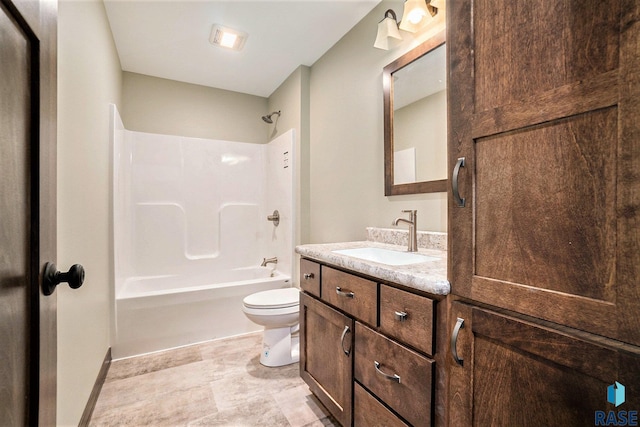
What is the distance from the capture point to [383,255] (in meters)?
1.65

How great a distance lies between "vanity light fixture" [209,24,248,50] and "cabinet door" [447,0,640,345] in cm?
185

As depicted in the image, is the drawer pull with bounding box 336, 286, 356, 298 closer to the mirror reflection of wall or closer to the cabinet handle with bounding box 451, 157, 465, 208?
the cabinet handle with bounding box 451, 157, 465, 208

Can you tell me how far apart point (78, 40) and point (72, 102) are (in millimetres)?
334

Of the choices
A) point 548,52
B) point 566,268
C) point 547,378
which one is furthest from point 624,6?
point 547,378

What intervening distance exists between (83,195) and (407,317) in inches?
64.0

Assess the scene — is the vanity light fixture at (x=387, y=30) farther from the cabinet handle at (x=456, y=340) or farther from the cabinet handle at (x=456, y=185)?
the cabinet handle at (x=456, y=340)

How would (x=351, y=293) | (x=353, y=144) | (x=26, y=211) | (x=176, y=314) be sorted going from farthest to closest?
(x=176, y=314)
(x=353, y=144)
(x=351, y=293)
(x=26, y=211)

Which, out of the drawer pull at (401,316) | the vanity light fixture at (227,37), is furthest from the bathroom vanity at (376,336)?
the vanity light fixture at (227,37)

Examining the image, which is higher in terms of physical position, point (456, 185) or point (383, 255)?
point (456, 185)

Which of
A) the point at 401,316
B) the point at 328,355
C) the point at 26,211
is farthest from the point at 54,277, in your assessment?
the point at 328,355

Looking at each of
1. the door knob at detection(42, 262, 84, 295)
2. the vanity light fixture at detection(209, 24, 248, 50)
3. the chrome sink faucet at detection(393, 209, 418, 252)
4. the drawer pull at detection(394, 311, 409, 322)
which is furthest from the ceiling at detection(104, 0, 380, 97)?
the door knob at detection(42, 262, 84, 295)

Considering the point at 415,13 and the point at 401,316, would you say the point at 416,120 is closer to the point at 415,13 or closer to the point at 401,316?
the point at 415,13

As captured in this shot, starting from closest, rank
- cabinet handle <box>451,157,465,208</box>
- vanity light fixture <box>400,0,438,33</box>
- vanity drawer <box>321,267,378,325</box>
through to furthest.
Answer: cabinet handle <box>451,157,465,208</box> → vanity drawer <box>321,267,378,325</box> → vanity light fixture <box>400,0,438,33</box>

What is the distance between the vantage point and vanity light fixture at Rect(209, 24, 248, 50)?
2172 mm
